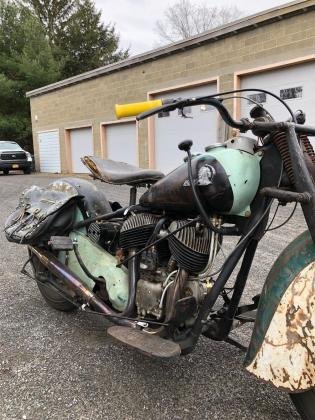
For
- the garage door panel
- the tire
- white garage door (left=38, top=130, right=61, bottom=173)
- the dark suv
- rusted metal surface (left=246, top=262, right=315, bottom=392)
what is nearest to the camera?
rusted metal surface (left=246, top=262, right=315, bottom=392)

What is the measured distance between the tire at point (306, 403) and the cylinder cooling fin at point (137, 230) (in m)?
1.16

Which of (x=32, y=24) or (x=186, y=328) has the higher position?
(x=32, y=24)

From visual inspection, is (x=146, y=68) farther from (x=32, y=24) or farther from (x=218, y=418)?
(x=32, y=24)

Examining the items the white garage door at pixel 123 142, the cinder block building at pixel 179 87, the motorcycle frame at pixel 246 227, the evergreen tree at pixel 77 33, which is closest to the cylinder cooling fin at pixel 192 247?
the motorcycle frame at pixel 246 227

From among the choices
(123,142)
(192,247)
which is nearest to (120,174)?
(192,247)

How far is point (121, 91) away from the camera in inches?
653

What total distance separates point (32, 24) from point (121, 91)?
16.0 meters

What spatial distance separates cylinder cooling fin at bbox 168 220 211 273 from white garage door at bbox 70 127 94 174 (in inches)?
657

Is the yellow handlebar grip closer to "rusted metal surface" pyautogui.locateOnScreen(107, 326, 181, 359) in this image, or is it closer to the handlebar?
the handlebar

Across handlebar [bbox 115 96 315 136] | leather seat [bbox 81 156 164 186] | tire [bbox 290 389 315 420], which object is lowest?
tire [bbox 290 389 315 420]

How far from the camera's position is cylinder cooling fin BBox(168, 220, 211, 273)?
92.7 inches

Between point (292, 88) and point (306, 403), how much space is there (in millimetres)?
9536

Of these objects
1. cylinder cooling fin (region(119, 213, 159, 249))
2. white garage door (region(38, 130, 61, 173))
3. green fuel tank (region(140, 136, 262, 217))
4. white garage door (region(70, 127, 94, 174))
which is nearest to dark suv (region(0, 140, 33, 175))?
white garage door (region(38, 130, 61, 173))

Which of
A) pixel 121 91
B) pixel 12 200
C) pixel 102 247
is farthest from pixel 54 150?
pixel 102 247
